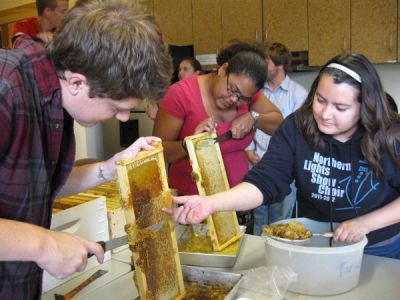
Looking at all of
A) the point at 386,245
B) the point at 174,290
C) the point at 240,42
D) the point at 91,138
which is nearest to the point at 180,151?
the point at 240,42

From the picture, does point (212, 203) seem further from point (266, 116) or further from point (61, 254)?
point (266, 116)

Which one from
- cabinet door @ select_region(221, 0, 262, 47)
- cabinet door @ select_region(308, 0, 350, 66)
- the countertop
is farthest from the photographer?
cabinet door @ select_region(221, 0, 262, 47)

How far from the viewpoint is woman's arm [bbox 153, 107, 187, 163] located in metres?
1.78

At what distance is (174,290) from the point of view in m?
1.14

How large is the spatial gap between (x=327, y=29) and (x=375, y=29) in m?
0.40

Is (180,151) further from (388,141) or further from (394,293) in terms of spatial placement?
(394,293)

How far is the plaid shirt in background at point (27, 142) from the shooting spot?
771 millimetres

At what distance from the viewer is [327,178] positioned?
134 cm

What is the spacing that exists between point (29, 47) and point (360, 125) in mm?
1034

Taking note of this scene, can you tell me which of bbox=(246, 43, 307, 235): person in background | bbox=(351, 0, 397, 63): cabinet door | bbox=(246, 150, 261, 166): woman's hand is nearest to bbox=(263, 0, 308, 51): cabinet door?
bbox=(351, 0, 397, 63): cabinet door

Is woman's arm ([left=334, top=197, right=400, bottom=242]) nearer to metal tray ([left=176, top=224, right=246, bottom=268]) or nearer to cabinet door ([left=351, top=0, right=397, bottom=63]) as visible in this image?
metal tray ([left=176, top=224, right=246, bottom=268])

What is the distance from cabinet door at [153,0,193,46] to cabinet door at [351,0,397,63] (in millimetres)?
1669

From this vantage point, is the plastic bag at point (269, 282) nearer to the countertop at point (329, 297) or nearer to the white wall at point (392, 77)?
the countertop at point (329, 297)

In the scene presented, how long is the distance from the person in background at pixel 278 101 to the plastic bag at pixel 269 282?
194 centimetres
